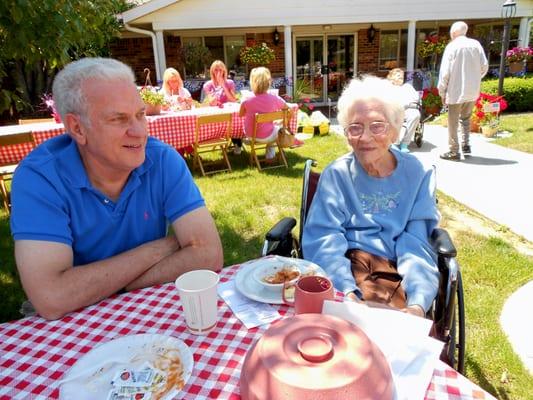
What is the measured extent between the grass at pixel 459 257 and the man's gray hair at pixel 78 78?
79.8 inches

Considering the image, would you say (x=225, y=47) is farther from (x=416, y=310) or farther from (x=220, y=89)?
(x=416, y=310)

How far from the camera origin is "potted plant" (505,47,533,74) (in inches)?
445

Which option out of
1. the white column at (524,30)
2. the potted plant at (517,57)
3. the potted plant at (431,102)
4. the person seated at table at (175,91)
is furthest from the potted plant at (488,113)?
the white column at (524,30)

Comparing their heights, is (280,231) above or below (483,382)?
above

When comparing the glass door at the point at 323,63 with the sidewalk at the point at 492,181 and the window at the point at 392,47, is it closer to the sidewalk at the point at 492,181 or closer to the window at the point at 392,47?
the window at the point at 392,47

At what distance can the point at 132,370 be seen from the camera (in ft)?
3.28

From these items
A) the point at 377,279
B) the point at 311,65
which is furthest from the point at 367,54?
the point at 377,279

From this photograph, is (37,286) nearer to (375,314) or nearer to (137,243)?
(137,243)

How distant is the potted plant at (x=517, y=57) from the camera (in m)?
11.3

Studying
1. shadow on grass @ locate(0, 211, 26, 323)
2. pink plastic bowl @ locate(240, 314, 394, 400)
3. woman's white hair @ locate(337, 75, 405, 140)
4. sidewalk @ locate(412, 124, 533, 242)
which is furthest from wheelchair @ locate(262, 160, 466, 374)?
sidewalk @ locate(412, 124, 533, 242)

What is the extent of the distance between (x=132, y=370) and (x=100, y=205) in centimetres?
84

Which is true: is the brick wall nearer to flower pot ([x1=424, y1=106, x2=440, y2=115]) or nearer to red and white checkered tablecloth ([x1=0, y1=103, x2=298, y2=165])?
flower pot ([x1=424, y1=106, x2=440, y2=115])

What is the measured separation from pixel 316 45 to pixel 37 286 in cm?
1378

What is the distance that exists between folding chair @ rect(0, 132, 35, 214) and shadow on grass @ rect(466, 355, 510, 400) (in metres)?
5.11
